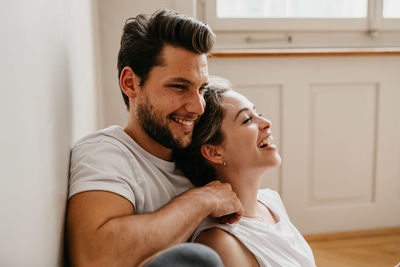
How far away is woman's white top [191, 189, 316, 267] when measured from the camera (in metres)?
1.17

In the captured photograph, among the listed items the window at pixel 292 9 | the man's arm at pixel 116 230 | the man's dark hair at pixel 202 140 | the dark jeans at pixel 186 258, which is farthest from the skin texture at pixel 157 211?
the window at pixel 292 9

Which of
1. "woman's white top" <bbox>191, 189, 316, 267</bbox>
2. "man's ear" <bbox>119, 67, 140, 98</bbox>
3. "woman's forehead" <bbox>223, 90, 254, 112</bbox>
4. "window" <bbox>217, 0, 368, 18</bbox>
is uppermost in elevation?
"window" <bbox>217, 0, 368, 18</bbox>

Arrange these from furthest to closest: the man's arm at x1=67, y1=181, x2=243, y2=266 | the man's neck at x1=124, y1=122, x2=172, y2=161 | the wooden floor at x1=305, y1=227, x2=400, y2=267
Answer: the wooden floor at x1=305, y1=227, x2=400, y2=267, the man's neck at x1=124, y1=122, x2=172, y2=161, the man's arm at x1=67, y1=181, x2=243, y2=266

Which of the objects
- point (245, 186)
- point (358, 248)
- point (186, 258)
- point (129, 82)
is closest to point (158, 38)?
point (129, 82)

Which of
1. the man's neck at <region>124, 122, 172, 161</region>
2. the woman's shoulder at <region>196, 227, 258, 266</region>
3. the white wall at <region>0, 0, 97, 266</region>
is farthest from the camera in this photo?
the man's neck at <region>124, 122, 172, 161</region>

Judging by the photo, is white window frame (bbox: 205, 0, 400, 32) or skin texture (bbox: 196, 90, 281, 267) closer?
skin texture (bbox: 196, 90, 281, 267)

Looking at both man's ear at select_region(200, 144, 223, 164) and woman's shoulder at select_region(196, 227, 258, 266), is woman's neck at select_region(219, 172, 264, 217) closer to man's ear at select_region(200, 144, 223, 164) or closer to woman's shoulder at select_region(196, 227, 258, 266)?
man's ear at select_region(200, 144, 223, 164)

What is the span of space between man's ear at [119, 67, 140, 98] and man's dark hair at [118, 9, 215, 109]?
0.05 ft

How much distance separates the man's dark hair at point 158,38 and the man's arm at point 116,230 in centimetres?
43

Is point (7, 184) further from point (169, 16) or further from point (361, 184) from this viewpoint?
point (361, 184)

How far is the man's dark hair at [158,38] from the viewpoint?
1150 mm

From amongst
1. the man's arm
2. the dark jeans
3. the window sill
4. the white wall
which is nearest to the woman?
the man's arm

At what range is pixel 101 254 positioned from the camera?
2.64 ft

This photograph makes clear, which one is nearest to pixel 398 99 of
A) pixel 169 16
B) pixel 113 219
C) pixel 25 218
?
pixel 169 16
